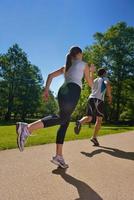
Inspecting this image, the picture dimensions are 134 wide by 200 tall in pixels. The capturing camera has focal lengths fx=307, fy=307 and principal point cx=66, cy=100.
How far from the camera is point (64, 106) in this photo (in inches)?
193

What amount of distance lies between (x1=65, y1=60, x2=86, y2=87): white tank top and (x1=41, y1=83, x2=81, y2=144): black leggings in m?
0.08

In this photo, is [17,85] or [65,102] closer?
[65,102]

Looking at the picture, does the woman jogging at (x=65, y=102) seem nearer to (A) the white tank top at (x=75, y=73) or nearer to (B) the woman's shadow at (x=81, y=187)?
(A) the white tank top at (x=75, y=73)

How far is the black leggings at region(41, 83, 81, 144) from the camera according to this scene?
4.88m

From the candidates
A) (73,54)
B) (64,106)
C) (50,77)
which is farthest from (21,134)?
(73,54)

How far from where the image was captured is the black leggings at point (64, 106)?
4879 mm

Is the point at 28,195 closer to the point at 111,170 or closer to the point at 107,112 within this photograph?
the point at 111,170

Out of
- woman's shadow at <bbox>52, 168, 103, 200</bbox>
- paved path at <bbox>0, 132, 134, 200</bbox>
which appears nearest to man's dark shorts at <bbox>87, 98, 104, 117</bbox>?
paved path at <bbox>0, 132, 134, 200</bbox>

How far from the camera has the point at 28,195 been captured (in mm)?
3400

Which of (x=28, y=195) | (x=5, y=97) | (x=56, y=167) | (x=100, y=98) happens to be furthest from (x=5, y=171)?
(x=5, y=97)

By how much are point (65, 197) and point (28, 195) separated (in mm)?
411

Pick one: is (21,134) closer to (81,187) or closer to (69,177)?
(69,177)

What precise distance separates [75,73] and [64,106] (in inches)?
22.8

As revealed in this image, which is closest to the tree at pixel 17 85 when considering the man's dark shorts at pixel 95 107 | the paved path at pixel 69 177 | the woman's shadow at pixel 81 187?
the man's dark shorts at pixel 95 107
